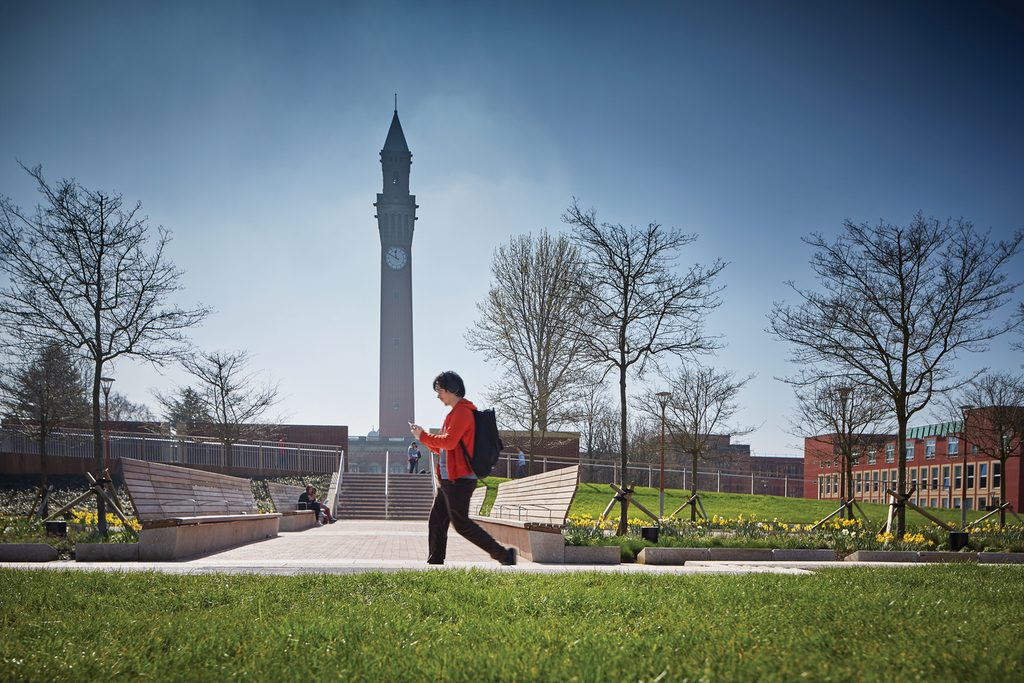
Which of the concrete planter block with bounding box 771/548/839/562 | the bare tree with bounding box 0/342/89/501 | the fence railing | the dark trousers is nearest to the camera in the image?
the dark trousers

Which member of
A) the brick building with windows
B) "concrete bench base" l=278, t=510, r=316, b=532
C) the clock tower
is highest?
the clock tower

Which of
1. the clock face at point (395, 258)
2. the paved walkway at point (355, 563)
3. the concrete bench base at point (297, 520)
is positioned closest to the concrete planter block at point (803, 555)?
the paved walkway at point (355, 563)

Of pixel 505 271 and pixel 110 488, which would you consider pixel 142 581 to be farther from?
pixel 505 271

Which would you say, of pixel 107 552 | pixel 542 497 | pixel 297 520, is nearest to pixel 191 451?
pixel 297 520

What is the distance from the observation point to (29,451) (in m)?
30.7

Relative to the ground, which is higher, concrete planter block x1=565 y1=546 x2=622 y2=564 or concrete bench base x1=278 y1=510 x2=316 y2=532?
concrete planter block x1=565 y1=546 x2=622 y2=564

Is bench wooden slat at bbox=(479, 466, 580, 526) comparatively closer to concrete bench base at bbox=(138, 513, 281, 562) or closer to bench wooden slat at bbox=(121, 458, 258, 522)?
concrete bench base at bbox=(138, 513, 281, 562)

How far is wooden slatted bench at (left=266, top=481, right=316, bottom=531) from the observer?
20.1 m

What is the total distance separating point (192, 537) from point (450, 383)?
15.8 ft

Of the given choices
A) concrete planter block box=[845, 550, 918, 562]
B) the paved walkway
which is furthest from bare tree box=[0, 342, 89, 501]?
concrete planter block box=[845, 550, 918, 562]

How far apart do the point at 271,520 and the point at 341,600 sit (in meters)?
11.6

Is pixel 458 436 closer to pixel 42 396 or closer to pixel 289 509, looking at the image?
pixel 289 509

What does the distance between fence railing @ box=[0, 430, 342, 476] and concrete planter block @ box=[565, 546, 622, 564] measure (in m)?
25.4

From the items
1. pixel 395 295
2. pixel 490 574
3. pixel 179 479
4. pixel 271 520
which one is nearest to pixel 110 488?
pixel 179 479
